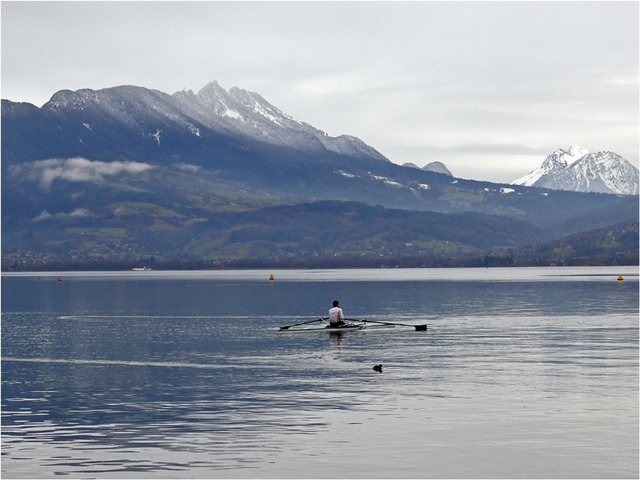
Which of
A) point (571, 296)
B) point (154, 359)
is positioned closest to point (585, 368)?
point (154, 359)

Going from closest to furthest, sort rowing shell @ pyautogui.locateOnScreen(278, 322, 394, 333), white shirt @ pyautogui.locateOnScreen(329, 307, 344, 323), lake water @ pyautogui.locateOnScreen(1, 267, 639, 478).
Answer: lake water @ pyautogui.locateOnScreen(1, 267, 639, 478)
white shirt @ pyautogui.locateOnScreen(329, 307, 344, 323)
rowing shell @ pyautogui.locateOnScreen(278, 322, 394, 333)

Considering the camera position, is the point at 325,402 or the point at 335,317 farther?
the point at 335,317

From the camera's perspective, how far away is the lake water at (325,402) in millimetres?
43156

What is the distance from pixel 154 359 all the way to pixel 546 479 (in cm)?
4932

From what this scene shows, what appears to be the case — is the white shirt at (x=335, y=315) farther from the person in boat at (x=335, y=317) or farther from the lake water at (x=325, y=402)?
the lake water at (x=325, y=402)

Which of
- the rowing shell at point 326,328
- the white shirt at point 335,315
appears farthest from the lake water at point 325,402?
the white shirt at point 335,315

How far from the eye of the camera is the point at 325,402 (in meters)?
58.2

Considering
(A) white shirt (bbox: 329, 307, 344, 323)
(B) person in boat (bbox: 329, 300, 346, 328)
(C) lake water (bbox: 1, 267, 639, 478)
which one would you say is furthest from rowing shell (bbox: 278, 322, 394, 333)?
(A) white shirt (bbox: 329, 307, 344, 323)

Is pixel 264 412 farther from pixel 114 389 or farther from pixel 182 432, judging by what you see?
pixel 114 389

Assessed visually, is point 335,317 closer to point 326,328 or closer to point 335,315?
point 335,315

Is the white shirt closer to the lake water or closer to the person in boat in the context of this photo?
the person in boat

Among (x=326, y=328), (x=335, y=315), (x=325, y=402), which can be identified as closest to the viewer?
(x=325, y=402)

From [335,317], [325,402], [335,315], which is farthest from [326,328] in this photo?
[325,402]

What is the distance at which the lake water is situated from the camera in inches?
1699
